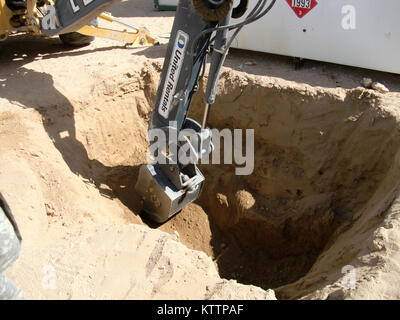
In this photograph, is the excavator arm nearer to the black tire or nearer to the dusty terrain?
the dusty terrain

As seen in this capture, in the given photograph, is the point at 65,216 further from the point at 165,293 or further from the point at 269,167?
the point at 269,167

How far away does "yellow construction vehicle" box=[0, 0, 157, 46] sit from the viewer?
4.27 m

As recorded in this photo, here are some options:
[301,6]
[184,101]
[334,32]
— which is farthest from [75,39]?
[334,32]

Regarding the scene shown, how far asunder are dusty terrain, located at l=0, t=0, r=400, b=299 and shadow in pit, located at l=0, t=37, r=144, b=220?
0.02 metres

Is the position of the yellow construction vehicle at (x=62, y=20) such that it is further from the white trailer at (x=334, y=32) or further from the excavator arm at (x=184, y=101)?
the white trailer at (x=334, y=32)

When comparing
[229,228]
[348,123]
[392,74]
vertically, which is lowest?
[229,228]

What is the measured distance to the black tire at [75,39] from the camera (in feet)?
20.5

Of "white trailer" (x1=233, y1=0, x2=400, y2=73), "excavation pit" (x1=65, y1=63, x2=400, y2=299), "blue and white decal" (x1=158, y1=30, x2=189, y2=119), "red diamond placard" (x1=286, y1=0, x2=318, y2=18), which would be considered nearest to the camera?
"blue and white decal" (x1=158, y1=30, x2=189, y2=119)

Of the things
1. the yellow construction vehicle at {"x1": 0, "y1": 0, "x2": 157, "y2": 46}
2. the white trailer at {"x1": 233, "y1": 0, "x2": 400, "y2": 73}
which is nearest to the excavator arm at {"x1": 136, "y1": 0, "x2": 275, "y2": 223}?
the yellow construction vehicle at {"x1": 0, "y1": 0, "x2": 157, "y2": 46}

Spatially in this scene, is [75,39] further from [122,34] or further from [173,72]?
[173,72]

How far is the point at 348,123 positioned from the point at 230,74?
1606 mm

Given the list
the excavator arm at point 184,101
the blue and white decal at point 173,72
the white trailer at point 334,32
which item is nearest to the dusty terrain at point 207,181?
the white trailer at point 334,32
